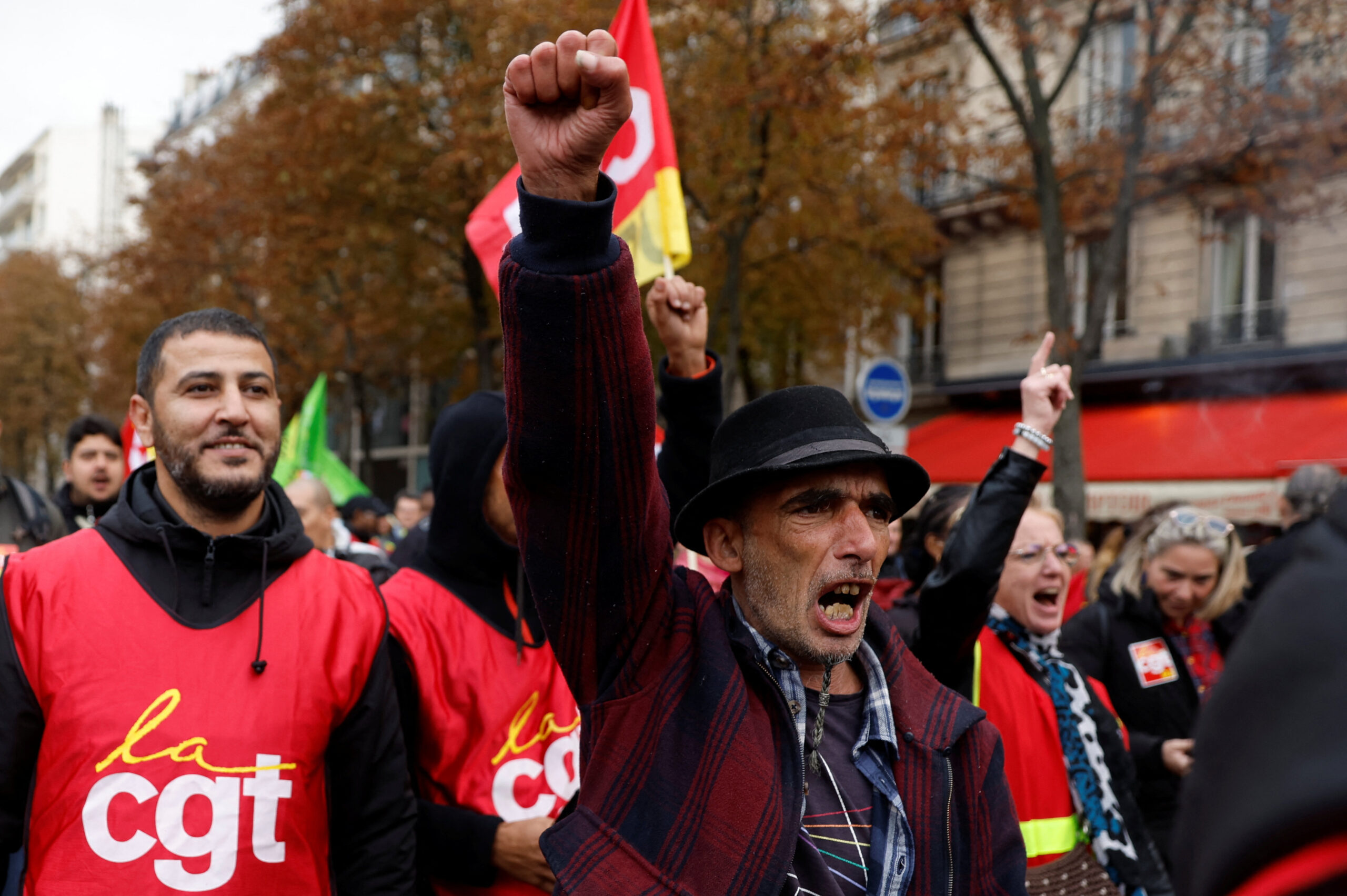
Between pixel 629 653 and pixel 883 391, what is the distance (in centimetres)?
783

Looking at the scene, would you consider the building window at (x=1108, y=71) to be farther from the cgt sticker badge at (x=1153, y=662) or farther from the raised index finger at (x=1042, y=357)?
the raised index finger at (x=1042, y=357)

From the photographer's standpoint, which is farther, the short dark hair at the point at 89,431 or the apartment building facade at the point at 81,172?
the apartment building facade at the point at 81,172

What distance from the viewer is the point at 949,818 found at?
1.90 meters

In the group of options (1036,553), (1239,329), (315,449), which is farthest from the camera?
(1239,329)

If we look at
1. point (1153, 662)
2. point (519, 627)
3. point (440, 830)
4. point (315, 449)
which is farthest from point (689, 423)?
point (315, 449)

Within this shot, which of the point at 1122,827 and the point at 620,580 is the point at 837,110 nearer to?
the point at 1122,827

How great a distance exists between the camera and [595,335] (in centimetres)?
159

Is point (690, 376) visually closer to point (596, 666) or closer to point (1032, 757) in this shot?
point (596, 666)

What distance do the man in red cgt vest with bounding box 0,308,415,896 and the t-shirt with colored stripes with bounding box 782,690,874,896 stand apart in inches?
39.8

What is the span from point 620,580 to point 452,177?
15.0 metres

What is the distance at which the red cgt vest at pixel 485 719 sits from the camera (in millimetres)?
2762

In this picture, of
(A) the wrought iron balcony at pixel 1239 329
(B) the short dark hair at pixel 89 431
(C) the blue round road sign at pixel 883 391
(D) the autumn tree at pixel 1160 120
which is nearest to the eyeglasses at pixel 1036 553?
(B) the short dark hair at pixel 89 431

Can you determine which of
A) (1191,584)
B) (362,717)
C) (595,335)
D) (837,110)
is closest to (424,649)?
(362,717)

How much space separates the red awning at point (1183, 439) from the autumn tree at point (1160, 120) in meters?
2.84
